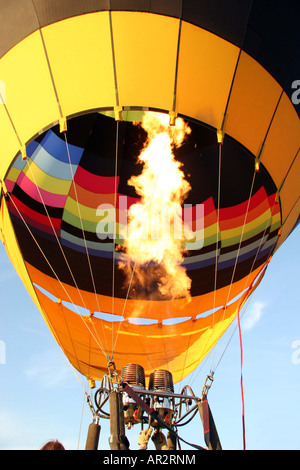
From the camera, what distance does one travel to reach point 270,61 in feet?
14.1

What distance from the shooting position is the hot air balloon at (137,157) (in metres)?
4.08

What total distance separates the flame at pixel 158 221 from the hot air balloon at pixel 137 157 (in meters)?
0.05

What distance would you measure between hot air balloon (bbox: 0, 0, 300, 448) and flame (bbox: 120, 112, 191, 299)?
0.05 meters

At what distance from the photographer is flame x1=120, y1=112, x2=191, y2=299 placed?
19.2 feet

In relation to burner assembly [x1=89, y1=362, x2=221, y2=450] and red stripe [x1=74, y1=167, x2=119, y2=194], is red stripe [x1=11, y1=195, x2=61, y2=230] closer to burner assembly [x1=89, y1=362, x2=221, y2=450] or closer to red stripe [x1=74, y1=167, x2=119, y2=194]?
red stripe [x1=74, y1=167, x2=119, y2=194]

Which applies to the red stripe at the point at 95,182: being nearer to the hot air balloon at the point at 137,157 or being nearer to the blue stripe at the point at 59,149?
the hot air balloon at the point at 137,157

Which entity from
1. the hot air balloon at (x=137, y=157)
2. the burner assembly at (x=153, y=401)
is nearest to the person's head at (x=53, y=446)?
the burner assembly at (x=153, y=401)

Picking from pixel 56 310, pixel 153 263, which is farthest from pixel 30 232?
pixel 153 263

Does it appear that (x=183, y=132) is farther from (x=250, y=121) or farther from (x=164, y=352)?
(x=164, y=352)

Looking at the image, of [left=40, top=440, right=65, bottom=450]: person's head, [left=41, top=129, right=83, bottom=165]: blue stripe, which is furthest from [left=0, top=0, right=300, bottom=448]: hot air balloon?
[left=40, top=440, right=65, bottom=450]: person's head

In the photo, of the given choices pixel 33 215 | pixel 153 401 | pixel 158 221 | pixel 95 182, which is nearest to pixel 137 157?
pixel 95 182

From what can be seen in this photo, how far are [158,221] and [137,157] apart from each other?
0.98 meters

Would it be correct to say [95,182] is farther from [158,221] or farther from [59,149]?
[158,221]

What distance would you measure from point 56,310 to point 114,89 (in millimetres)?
3724
